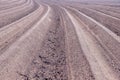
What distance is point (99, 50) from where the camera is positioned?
12.6 metres

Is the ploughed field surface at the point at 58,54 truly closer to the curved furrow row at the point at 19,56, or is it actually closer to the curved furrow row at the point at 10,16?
the curved furrow row at the point at 19,56

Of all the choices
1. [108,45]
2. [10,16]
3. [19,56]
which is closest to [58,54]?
[19,56]

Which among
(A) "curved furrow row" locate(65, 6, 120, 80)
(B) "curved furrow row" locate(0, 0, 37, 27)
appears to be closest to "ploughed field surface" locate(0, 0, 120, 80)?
(A) "curved furrow row" locate(65, 6, 120, 80)

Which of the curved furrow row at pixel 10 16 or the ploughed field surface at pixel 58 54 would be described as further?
the curved furrow row at pixel 10 16

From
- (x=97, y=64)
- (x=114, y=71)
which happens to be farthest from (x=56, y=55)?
(x=114, y=71)

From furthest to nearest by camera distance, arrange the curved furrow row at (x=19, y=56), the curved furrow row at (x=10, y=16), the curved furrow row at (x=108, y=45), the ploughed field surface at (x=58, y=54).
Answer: the curved furrow row at (x=10, y=16) < the curved furrow row at (x=108, y=45) < the ploughed field surface at (x=58, y=54) < the curved furrow row at (x=19, y=56)

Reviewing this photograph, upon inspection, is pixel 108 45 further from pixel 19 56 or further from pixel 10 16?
pixel 10 16

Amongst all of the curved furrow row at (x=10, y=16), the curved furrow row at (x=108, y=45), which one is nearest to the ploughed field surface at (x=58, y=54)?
the curved furrow row at (x=108, y=45)

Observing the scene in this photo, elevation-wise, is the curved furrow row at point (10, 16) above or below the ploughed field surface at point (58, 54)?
below

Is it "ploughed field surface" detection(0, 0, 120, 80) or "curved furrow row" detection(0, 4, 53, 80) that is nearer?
"curved furrow row" detection(0, 4, 53, 80)

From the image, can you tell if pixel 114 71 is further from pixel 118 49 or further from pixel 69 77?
pixel 118 49

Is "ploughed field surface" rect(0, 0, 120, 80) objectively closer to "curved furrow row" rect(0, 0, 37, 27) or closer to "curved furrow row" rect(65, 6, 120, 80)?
"curved furrow row" rect(65, 6, 120, 80)

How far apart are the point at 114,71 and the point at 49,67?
279 cm

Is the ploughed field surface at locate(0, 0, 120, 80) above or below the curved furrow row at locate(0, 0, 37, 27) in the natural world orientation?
above
